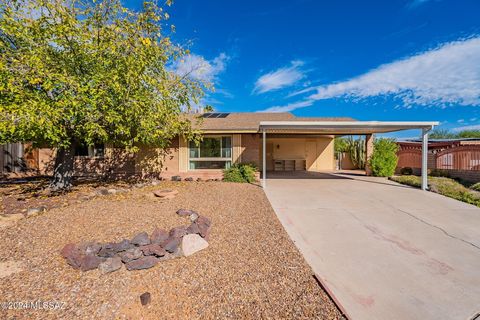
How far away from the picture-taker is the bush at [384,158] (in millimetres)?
12195

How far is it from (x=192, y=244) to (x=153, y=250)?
0.60m

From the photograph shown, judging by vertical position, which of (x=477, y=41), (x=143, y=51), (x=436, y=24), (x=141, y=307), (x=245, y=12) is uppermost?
(x=245, y=12)

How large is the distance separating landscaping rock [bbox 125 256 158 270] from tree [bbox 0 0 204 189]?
386 cm

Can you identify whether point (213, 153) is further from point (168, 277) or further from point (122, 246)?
A: point (168, 277)

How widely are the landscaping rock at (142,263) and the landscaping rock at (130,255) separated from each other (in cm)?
6

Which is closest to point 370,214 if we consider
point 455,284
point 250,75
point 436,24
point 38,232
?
point 455,284

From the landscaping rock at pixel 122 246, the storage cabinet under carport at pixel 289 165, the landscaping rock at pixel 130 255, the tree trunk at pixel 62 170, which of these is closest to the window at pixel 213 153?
the tree trunk at pixel 62 170

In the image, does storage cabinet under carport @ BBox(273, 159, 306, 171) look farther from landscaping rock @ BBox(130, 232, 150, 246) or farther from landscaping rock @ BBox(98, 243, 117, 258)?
landscaping rock @ BBox(98, 243, 117, 258)

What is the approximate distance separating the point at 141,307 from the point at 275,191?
6.57m

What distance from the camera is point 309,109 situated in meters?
28.9

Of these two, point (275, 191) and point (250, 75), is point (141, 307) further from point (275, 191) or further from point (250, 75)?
point (250, 75)

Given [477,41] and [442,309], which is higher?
[477,41]

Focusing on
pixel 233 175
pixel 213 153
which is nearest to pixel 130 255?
pixel 233 175

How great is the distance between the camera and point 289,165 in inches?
653
